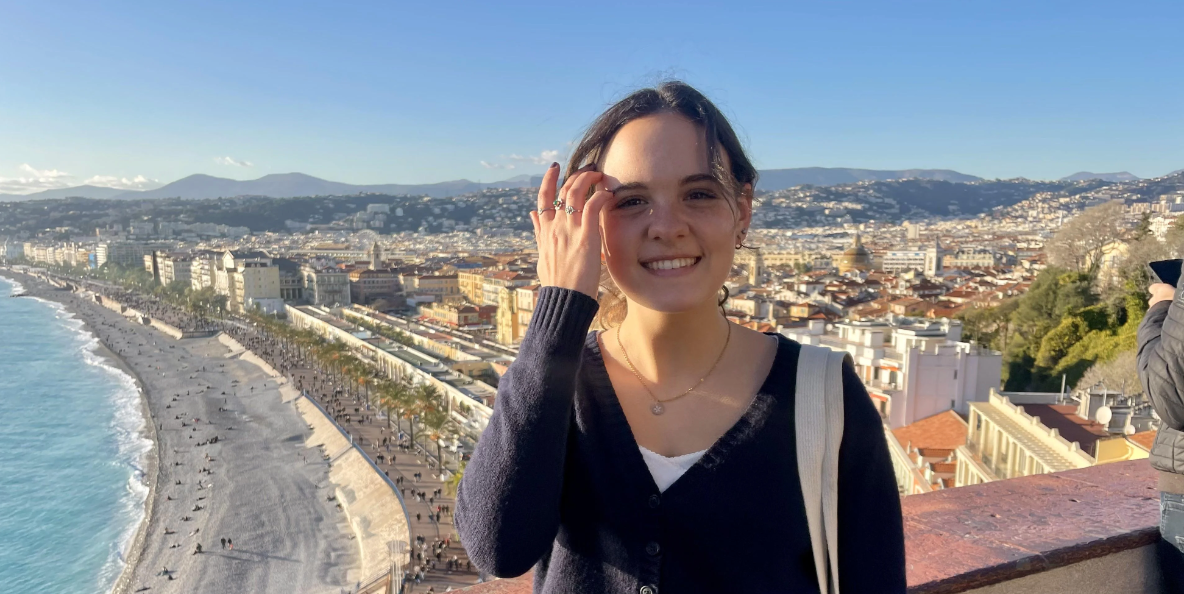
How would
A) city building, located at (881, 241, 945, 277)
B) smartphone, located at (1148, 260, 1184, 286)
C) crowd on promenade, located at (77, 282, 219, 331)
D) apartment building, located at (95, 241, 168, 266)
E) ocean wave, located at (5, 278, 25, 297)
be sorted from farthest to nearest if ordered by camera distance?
1. apartment building, located at (95, 241, 168, 266)
2. ocean wave, located at (5, 278, 25, 297)
3. city building, located at (881, 241, 945, 277)
4. crowd on promenade, located at (77, 282, 219, 331)
5. smartphone, located at (1148, 260, 1184, 286)

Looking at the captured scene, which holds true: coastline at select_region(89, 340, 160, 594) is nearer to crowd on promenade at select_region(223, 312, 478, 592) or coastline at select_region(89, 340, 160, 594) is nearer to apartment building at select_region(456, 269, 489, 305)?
crowd on promenade at select_region(223, 312, 478, 592)

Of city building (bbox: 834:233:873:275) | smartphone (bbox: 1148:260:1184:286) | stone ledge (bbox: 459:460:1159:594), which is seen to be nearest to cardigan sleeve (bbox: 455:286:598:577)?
stone ledge (bbox: 459:460:1159:594)

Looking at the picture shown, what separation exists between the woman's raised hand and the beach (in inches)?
414

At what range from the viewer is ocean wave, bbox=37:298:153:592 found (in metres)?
11.9

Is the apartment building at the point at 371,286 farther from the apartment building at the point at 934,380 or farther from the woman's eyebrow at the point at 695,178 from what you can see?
the woman's eyebrow at the point at 695,178

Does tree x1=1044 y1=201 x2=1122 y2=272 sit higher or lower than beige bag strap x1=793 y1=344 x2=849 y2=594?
lower

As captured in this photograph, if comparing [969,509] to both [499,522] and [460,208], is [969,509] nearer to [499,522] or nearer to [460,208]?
[499,522]

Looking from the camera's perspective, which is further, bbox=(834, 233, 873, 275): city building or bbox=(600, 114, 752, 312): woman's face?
bbox=(834, 233, 873, 275): city building

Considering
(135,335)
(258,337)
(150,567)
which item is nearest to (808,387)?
(150,567)

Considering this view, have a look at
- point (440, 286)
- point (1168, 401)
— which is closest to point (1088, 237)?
point (1168, 401)

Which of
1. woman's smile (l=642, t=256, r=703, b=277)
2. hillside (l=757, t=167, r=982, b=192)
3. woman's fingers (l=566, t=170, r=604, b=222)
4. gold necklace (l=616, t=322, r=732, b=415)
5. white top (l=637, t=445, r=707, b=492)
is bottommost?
white top (l=637, t=445, r=707, b=492)

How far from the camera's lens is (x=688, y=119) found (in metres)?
0.78

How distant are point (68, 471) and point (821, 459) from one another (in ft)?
66.3

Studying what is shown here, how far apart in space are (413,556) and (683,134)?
10119mm
